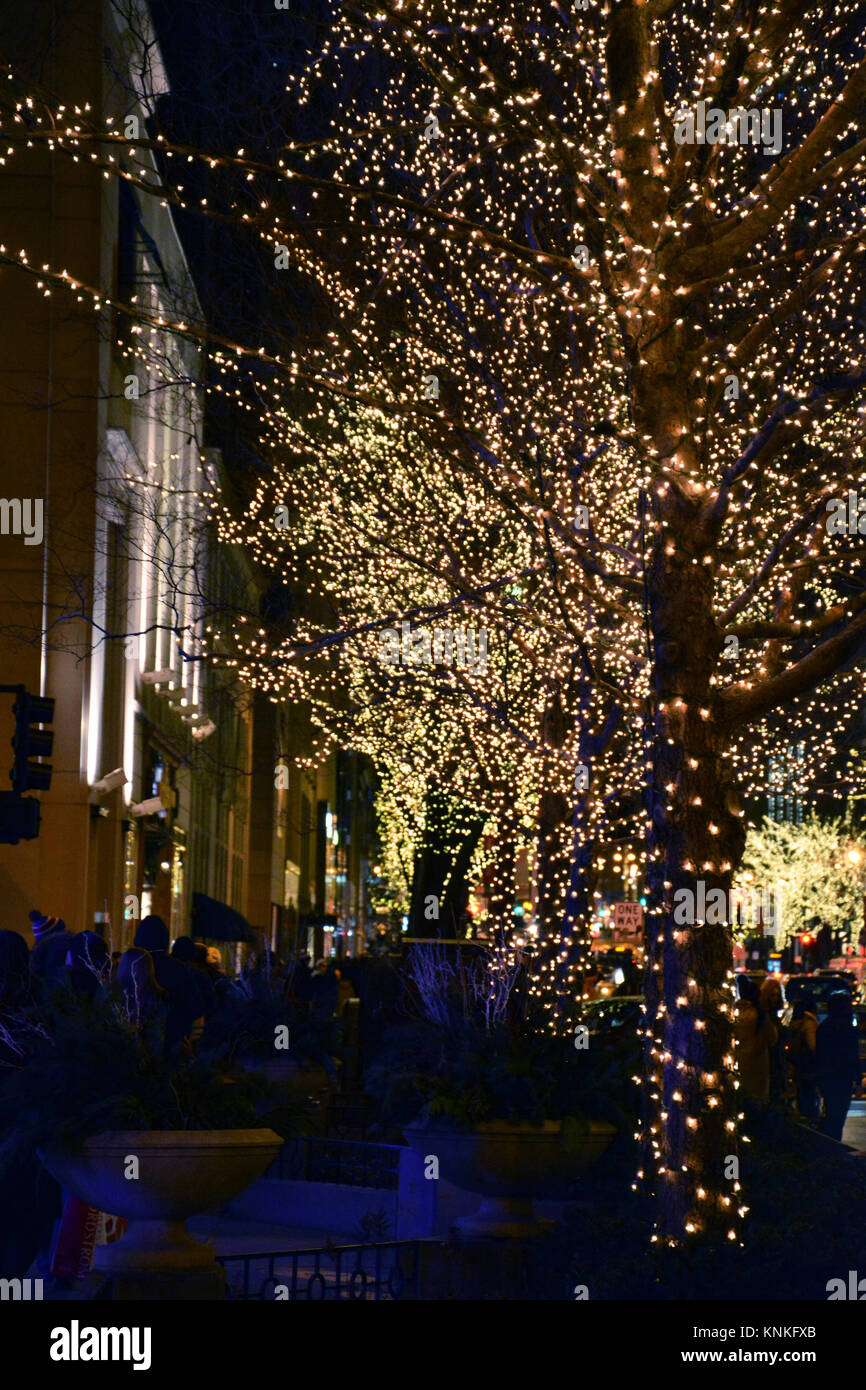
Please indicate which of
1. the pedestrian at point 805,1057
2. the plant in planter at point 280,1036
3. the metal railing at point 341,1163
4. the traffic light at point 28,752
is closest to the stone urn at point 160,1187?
the metal railing at point 341,1163

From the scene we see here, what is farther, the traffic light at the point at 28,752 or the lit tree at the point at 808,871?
the lit tree at the point at 808,871

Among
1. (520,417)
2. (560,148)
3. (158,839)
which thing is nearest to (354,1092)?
(520,417)

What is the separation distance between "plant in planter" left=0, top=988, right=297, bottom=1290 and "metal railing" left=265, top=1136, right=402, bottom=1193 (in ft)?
12.3

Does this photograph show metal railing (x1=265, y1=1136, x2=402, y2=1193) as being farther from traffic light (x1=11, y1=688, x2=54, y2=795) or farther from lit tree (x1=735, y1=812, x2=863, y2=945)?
lit tree (x1=735, y1=812, x2=863, y2=945)

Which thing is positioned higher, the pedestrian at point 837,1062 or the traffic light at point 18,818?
the traffic light at point 18,818

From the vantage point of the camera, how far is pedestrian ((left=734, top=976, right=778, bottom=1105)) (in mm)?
16781

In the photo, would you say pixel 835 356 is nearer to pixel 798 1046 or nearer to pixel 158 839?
pixel 798 1046

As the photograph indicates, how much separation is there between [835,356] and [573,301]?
6.88 m

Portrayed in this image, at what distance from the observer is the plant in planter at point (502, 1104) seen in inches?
385

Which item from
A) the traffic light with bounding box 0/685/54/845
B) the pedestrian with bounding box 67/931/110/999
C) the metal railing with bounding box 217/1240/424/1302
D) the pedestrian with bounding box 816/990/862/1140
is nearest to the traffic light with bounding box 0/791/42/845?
the traffic light with bounding box 0/685/54/845

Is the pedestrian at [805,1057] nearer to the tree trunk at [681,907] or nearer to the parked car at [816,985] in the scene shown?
the tree trunk at [681,907]

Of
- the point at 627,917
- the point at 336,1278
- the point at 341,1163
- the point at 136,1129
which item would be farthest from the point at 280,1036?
the point at 627,917

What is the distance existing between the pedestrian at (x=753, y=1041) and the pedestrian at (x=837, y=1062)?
7.17ft

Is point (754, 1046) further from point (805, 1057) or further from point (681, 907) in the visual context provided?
point (681, 907)
